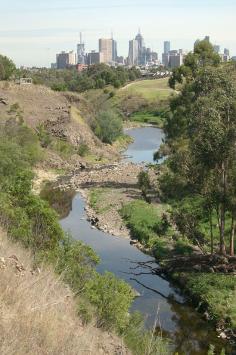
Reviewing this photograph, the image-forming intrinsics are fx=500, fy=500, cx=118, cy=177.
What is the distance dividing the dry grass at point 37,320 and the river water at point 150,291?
12.2 feet

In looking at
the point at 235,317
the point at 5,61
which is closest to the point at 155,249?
the point at 235,317

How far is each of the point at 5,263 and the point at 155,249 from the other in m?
17.2

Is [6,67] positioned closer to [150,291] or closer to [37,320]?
[150,291]

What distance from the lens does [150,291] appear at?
74.3 ft

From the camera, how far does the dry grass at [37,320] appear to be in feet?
27.0

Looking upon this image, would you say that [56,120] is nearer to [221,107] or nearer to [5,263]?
[221,107]

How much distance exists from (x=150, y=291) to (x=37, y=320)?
1439 cm

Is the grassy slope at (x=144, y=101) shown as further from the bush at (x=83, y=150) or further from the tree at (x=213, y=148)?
the tree at (x=213, y=148)

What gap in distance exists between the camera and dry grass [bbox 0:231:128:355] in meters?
8.24

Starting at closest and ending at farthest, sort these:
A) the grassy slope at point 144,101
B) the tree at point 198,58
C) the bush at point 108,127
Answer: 1. the tree at point 198,58
2. the bush at point 108,127
3. the grassy slope at point 144,101

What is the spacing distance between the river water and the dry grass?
371 centimetres

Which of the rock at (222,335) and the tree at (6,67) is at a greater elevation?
the tree at (6,67)

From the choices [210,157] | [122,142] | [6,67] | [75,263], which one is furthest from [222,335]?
[6,67]

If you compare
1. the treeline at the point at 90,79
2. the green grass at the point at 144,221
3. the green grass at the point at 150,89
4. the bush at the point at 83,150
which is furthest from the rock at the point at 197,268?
the green grass at the point at 150,89
